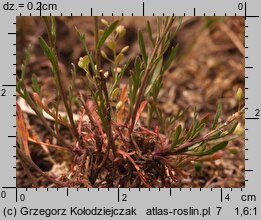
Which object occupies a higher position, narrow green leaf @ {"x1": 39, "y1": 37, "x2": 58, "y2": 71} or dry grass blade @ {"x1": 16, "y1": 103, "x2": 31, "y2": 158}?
narrow green leaf @ {"x1": 39, "y1": 37, "x2": 58, "y2": 71}

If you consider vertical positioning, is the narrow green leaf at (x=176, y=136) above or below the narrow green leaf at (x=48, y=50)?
below

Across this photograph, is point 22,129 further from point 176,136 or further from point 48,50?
point 176,136

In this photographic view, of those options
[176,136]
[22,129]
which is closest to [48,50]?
[22,129]

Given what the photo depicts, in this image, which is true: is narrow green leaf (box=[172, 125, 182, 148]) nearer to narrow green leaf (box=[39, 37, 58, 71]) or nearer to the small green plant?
the small green plant

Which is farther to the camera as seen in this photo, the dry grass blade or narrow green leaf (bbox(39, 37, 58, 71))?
the dry grass blade

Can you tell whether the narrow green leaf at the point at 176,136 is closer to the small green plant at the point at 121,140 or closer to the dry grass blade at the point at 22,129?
the small green plant at the point at 121,140

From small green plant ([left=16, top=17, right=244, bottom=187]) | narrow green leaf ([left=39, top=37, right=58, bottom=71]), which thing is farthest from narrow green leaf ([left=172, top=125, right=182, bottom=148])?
narrow green leaf ([left=39, top=37, right=58, bottom=71])

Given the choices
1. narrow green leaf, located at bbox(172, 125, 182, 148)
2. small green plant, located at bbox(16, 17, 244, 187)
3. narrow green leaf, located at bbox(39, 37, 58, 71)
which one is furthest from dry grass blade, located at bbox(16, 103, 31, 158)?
narrow green leaf, located at bbox(172, 125, 182, 148)

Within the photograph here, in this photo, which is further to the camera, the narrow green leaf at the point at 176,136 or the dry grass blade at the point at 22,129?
the dry grass blade at the point at 22,129

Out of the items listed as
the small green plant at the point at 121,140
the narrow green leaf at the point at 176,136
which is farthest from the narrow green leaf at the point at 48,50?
the narrow green leaf at the point at 176,136

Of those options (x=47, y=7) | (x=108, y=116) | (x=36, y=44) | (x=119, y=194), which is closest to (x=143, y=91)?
(x=108, y=116)

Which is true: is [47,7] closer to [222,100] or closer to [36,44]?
[36,44]
